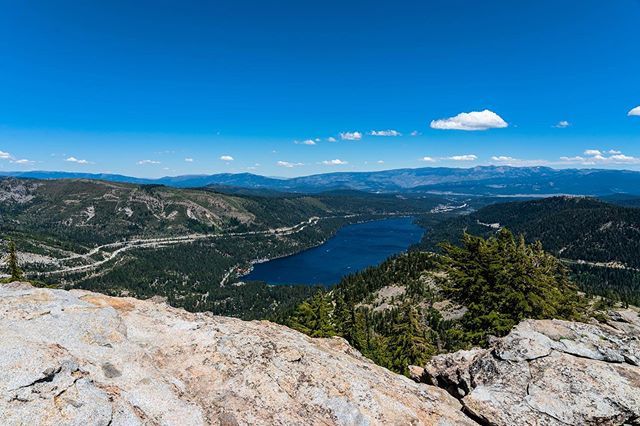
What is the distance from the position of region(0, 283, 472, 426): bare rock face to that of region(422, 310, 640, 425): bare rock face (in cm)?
94

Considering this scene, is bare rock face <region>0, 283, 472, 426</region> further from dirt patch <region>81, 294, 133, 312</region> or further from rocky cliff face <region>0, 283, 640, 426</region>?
dirt patch <region>81, 294, 133, 312</region>

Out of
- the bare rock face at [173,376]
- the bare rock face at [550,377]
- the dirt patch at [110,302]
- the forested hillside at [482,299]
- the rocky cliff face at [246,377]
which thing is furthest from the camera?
the forested hillside at [482,299]

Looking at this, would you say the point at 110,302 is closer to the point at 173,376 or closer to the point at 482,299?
the point at 173,376

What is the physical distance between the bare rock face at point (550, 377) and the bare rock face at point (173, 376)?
944mm

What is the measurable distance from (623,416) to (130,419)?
21822 millimetres

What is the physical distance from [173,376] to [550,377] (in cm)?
1933

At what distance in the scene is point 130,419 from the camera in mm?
13906

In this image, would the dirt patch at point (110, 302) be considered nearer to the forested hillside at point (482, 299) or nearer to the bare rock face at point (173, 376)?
the bare rock face at point (173, 376)

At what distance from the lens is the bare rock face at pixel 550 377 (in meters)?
18.0

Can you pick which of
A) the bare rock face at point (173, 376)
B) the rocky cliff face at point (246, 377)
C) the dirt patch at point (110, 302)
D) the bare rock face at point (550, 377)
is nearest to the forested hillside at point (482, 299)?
the bare rock face at point (550, 377)

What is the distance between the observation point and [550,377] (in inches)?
789

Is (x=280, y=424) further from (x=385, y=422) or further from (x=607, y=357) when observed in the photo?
(x=607, y=357)

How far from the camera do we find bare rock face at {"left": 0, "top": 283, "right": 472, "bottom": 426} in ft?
46.5

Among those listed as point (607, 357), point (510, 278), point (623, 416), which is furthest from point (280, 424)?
point (510, 278)
